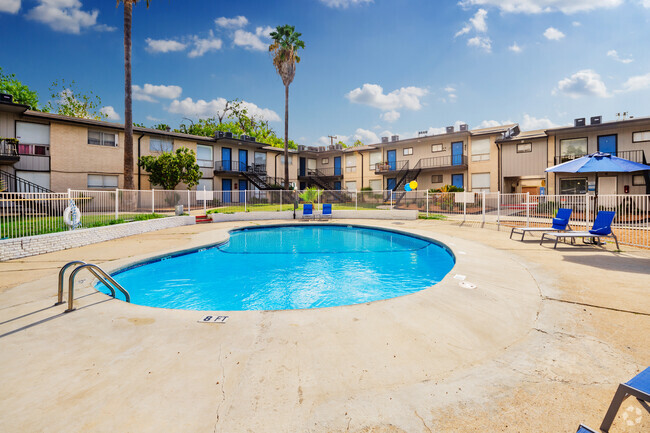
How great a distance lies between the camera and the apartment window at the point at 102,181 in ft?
73.2

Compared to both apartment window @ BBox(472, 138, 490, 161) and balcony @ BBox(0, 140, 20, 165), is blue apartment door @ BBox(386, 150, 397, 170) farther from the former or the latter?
balcony @ BBox(0, 140, 20, 165)

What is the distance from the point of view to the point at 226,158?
30047 mm

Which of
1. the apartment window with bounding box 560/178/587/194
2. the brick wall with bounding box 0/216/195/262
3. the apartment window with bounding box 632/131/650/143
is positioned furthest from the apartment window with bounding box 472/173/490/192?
the brick wall with bounding box 0/216/195/262

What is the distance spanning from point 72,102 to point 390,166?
129ft

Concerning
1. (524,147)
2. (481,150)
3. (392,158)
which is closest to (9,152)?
(392,158)

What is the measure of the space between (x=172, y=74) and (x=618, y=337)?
41.7m

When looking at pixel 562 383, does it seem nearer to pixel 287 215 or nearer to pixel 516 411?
pixel 516 411

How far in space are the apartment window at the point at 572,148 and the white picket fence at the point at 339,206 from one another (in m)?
4.31

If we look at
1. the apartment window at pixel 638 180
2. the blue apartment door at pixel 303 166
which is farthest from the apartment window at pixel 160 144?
the apartment window at pixel 638 180

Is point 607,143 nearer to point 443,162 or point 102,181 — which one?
point 443,162

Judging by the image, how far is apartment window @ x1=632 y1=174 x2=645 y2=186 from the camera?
20.7m

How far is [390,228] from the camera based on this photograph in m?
15.2

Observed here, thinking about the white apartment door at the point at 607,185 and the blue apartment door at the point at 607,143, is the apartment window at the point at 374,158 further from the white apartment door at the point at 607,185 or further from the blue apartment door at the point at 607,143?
the white apartment door at the point at 607,185

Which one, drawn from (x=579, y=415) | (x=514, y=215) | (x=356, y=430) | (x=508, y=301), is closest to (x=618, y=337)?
(x=508, y=301)
